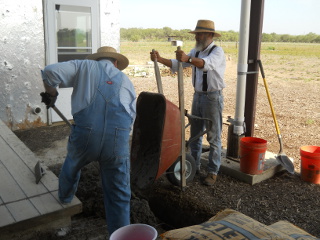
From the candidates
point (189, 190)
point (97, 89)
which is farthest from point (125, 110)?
point (189, 190)

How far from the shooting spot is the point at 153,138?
4.00 m

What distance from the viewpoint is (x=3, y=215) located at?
8.95 ft

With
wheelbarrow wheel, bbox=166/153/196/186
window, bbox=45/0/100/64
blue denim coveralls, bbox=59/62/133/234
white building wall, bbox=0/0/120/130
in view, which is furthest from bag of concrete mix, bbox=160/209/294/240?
window, bbox=45/0/100/64

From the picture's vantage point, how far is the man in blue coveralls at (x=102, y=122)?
263cm

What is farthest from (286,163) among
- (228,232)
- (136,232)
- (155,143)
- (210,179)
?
(136,232)

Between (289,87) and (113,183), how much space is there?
14.1 m

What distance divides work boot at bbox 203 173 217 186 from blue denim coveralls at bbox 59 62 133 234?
1688 mm

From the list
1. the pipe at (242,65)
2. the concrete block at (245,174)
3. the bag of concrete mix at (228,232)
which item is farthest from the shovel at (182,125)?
the bag of concrete mix at (228,232)

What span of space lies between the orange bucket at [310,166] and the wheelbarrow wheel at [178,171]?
4.84ft

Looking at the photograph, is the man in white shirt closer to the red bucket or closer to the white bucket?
the red bucket

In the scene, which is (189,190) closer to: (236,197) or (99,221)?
(236,197)

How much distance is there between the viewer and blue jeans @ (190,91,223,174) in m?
4.19

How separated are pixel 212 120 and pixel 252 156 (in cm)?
73

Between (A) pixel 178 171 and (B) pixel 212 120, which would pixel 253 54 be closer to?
(B) pixel 212 120
